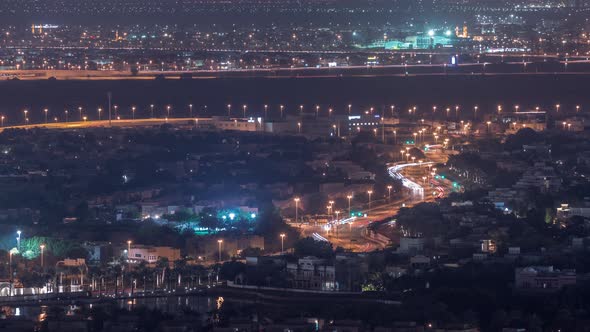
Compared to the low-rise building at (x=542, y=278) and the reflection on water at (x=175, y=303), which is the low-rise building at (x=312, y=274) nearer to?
the reflection on water at (x=175, y=303)

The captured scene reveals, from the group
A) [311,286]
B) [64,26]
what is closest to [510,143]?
[311,286]

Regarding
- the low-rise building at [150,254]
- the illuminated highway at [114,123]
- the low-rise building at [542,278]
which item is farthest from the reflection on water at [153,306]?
the illuminated highway at [114,123]

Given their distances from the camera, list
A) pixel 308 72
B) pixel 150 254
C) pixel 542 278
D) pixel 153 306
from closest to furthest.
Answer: pixel 153 306 < pixel 542 278 < pixel 150 254 < pixel 308 72

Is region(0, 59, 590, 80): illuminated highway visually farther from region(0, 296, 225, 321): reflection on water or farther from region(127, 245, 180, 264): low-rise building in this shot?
region(0, 296, 225, 321): reflection on water

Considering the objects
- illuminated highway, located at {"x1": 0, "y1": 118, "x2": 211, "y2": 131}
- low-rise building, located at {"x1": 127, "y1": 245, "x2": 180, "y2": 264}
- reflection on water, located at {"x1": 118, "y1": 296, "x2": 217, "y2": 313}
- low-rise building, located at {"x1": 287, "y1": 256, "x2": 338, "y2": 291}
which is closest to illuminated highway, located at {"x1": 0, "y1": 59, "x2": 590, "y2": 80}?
illuminated highway, located at {"x1": 0, "y1": 118, "x2": 211, "y2": 131}

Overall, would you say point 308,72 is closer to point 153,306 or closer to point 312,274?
point 312,274

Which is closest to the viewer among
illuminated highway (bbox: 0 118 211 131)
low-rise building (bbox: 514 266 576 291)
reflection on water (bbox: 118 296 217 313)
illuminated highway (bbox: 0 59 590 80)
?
reflection on water (bbox: 118 296 217 313)

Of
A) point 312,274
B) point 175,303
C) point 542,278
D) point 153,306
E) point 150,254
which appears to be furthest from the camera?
point 150,254

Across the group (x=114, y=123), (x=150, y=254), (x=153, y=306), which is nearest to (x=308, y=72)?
(x=114, y=123)

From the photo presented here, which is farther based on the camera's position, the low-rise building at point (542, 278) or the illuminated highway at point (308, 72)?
the illuminated highway at point (308, 72)

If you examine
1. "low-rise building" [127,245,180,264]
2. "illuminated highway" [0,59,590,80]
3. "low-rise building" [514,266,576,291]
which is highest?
"low-rise building" [514,266,576,291]

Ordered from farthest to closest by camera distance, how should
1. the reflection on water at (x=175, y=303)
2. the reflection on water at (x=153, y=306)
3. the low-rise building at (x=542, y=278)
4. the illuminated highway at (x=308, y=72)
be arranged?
the illuminated highway at (x=308, y=72) < the low-rise building at (x=542, y=278) < the reflection on water at (x=175, y=303) < the reflection on water at (x=153, y=306)
